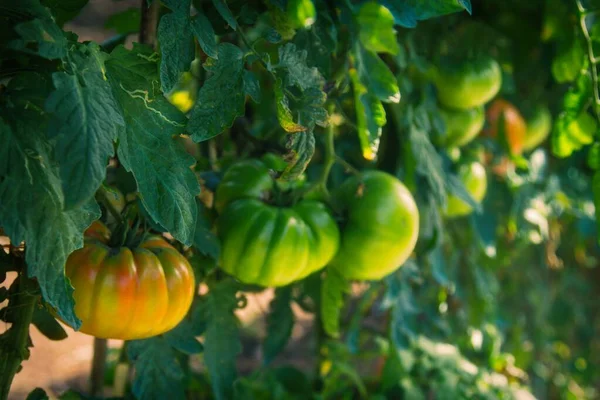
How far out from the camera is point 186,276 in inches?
26.4

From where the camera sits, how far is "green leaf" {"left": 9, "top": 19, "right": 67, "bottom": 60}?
475 mm

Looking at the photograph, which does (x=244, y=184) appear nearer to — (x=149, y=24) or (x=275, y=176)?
(x=275, y=176)

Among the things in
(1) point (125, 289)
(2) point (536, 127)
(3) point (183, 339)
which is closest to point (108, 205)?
(1) point (125, 289)

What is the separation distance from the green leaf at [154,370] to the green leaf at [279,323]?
29 centimetres

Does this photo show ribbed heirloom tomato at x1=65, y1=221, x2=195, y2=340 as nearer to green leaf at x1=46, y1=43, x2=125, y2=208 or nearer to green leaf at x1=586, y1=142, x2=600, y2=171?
green leaf at x1=46, y1=43, x2=125, y2=208

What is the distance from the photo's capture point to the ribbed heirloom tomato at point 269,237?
74cm

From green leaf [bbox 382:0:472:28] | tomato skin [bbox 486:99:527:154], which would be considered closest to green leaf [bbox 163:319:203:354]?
green leaf [bbox 382:0:472:28]

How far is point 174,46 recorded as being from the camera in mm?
555

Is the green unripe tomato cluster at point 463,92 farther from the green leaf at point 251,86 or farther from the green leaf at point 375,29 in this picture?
the green leaf at point 251,86

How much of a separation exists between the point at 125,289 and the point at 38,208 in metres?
0.15

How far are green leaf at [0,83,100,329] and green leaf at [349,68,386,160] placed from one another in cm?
31

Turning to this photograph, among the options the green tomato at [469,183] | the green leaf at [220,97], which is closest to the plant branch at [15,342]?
the green leaf at [220,97]

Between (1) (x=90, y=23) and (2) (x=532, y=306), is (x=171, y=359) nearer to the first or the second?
(2) (x=532, y=306)

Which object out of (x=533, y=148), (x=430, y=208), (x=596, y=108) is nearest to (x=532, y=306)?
(x=533, y=148)
